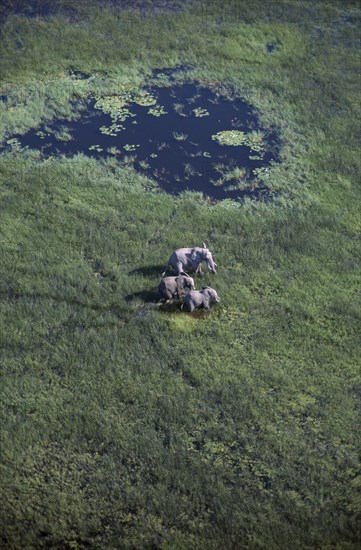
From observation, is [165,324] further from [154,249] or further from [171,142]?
[171,142]

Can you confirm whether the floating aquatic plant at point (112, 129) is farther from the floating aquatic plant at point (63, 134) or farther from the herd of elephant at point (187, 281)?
the herd of elephant at point (187, 281)

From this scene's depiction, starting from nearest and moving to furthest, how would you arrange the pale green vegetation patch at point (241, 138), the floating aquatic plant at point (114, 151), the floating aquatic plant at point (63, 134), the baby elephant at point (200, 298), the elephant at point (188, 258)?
the baby elephant at point (200, 298) < the elephant at point (188, 258) < the floating aquatic plant at point (114, 151) < the pale green vegetation patch at point (241, 138) < the floating aquatic plant at point (63, 134)

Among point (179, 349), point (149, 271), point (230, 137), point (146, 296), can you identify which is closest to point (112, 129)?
point (230, 137)

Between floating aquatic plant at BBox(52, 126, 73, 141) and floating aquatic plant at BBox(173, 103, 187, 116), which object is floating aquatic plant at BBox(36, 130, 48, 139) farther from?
floating aquatic plant at BBox(173, 103, 187, 116)

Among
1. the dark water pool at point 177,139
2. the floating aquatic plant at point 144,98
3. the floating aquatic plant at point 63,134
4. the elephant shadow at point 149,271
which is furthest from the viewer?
the floating aquatic plant at point 144,98

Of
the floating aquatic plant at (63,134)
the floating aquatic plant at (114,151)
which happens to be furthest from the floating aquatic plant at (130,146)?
the floating aquatic plant at (63,134)

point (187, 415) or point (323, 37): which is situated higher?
point (323, 37)

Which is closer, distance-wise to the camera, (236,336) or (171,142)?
(236,336)

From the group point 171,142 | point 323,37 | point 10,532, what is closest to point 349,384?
point 10,532
